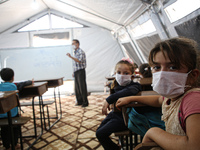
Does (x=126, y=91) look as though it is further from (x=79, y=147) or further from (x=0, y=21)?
(x=0, y=21)

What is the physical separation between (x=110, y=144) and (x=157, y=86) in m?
0.84

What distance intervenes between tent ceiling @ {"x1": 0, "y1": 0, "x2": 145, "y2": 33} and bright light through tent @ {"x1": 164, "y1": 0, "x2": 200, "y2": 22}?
0.52 meters

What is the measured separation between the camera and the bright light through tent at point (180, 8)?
4.81 feet

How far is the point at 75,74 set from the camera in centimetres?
385

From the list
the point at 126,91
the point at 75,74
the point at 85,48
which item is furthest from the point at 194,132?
the point at 85,48

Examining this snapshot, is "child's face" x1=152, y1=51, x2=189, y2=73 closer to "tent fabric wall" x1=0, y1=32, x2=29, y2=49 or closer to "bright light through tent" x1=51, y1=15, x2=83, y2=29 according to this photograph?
"bright light through tent" x1=51, y1=15, x2=83, y2=29

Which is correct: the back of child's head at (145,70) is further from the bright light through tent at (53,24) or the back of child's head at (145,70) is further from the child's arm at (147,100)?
the bright light through tent at (53,24)

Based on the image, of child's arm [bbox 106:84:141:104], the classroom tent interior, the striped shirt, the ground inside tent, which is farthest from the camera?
the striped shirt

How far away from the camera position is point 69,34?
5.39m

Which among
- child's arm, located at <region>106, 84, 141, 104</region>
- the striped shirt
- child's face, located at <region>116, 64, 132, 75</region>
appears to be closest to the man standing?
the striped shirt

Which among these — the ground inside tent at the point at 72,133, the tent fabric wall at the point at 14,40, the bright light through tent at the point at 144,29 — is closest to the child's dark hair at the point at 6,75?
the ground inside tent at the point at 72,133

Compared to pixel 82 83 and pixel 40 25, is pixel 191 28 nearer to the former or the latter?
pixel 82 83

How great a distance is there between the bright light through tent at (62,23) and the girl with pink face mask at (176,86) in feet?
16.5

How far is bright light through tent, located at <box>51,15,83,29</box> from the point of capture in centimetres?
542
